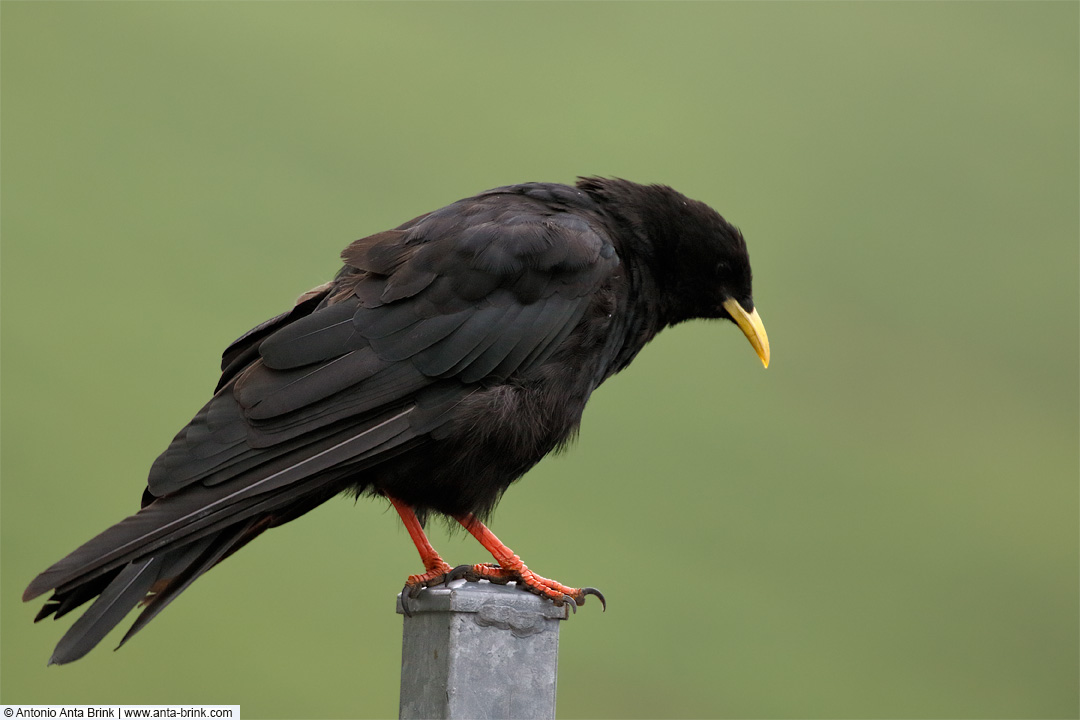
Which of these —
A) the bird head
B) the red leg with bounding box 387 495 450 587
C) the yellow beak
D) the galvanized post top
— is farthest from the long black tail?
the yellow beak

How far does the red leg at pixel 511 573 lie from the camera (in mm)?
3773

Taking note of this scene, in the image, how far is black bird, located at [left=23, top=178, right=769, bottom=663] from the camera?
3.51 meters

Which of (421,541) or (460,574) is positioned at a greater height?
(421,541)

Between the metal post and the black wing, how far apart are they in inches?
28.7

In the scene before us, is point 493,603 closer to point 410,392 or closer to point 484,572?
point 484,572

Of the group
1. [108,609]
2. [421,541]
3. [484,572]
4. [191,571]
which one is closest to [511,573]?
[484,572]

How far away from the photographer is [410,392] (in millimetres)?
3930

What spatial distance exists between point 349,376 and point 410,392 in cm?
22

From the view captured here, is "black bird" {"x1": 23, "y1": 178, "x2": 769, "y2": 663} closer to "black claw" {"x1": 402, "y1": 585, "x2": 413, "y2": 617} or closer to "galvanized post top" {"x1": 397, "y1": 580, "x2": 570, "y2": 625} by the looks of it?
"black claw" {"x1": 402, "y1": 585, "x2": 413, "y2": 617}

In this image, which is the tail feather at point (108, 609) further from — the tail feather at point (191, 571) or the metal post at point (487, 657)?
the metal post at point (487, 657)

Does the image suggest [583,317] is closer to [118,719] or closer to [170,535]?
[170,535]

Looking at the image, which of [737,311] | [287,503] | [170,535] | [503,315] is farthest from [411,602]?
[737,311]

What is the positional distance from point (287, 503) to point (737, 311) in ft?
7.50

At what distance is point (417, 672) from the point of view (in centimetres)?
333
